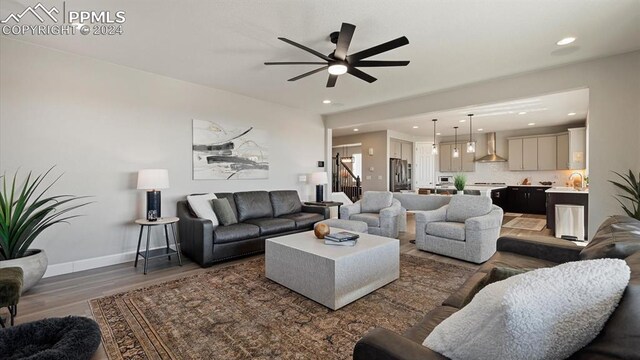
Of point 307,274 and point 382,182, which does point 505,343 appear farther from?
point 382,182

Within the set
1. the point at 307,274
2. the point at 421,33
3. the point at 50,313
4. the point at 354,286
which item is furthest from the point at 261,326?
the point at 421,33

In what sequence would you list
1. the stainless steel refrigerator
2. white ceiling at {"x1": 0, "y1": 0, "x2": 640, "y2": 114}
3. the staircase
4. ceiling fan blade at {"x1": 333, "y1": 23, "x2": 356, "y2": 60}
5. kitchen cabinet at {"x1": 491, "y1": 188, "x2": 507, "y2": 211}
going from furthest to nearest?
the staircase < the stainless steel refrigerator < kitchen cabinet at {"x1": 491, "y1": 188, "x2": 507, "y2": 211} < white ceiling at {"x1": 0, "y1": 0, "x2": 640, "y2": 114} < ceiling fan blade at {"x1": 333, "y1": 23, "x2": 356, "y2": 60}

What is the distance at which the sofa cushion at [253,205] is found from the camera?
4500mm

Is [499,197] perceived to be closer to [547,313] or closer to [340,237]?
[340,237]

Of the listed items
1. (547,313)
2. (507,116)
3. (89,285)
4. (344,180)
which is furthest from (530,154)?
(89,285)

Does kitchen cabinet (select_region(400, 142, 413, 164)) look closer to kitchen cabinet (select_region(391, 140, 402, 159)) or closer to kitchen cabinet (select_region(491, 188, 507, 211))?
kitchen cabinet (select_region(391, 140, 402, 159))

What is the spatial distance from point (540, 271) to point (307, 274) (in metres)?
1.98

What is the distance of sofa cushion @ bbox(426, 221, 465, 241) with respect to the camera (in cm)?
369

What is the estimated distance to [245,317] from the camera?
227 cm

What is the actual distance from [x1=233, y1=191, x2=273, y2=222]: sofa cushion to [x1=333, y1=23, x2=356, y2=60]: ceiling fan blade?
2836 millimetres

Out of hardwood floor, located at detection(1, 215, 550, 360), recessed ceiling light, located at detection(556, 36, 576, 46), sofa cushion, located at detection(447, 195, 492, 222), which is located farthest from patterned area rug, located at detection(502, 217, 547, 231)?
recessed ceiling light, located at detection(556, 36, 576, 46)

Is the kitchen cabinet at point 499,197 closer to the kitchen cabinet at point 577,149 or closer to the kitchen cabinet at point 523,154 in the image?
the kitchen cabinet at point 523,154

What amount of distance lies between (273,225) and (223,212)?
0.76 metres

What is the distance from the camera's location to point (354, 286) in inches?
99.0
